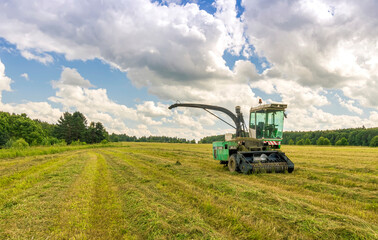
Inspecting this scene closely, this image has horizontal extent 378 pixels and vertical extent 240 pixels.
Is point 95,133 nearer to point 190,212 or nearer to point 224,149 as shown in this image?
point 224,149

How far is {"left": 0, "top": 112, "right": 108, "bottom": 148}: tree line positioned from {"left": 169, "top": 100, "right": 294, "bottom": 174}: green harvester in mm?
46747

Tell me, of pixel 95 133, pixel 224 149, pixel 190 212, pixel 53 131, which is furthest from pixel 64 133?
pixel 190 212

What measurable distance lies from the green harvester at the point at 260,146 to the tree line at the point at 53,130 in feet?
153

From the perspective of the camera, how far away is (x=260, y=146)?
11.6 metres

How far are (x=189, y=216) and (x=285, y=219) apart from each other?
74.7 inches

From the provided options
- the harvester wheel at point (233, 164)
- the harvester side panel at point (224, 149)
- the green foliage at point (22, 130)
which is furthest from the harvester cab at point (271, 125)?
the green foliage at point (22, 130)

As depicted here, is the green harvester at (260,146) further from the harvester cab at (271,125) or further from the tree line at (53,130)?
the tree line at (53,130)

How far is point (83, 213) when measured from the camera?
514cm

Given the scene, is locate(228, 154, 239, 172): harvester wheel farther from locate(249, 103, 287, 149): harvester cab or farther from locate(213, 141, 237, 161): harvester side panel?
locate(249, 103, 287, 149): harvester cab

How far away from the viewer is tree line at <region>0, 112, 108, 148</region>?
5572cm

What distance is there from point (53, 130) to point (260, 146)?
76.7 metres

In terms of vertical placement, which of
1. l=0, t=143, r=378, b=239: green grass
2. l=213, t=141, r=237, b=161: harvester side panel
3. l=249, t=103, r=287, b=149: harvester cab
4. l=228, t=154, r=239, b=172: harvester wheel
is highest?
l=249, t=103, r=287, b=149: harvester cab

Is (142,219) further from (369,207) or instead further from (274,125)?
(274,125)

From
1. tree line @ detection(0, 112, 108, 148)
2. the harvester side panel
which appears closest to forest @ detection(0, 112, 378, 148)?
tree line @ detection(0, 112, 108, 148)
